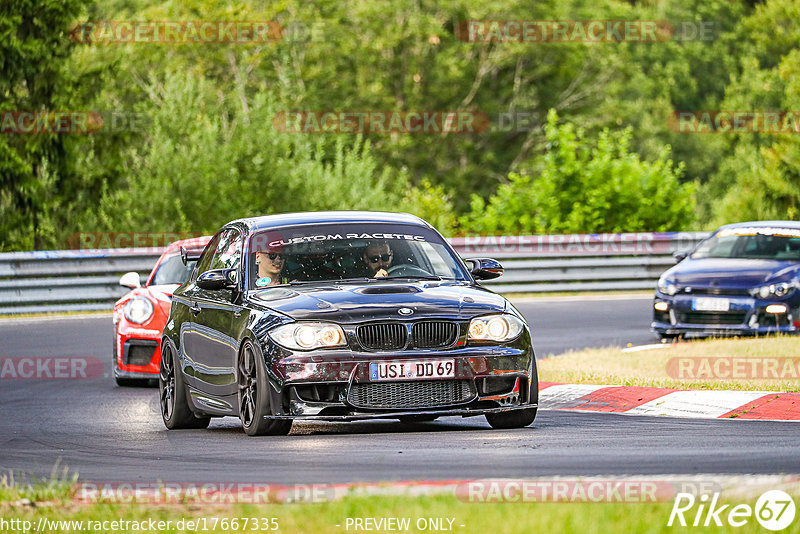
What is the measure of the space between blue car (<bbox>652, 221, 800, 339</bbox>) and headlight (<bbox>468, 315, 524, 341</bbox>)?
8.62m

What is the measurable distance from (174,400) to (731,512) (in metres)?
6.12

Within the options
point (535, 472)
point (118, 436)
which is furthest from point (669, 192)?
point (535, 472)

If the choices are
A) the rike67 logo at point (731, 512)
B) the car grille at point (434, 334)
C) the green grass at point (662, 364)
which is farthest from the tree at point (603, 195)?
the rike67 logo at point (731, 512)

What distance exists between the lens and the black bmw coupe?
32.0ft

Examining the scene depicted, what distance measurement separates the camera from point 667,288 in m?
18.8

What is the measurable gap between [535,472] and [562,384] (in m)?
5.55

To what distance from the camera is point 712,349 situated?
16.3m

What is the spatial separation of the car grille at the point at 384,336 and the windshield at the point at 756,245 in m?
10.5
